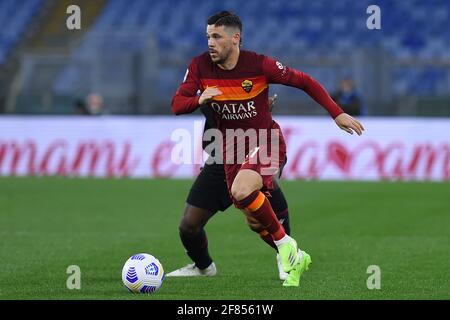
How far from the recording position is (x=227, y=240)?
12.4 m

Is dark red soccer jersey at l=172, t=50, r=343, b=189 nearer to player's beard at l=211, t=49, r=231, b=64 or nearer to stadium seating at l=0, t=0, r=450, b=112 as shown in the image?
player's beard at l=211, t=49, r=231, b=64

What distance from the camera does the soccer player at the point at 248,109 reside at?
8.36 m

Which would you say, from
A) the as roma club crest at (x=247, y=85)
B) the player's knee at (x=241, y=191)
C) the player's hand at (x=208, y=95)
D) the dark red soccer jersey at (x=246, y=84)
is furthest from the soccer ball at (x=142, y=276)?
the as roma club crest at (x=247, y=85)

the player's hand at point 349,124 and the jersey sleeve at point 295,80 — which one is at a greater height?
the jersey sleeve at point 295,80

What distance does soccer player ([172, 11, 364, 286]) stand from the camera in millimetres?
8359

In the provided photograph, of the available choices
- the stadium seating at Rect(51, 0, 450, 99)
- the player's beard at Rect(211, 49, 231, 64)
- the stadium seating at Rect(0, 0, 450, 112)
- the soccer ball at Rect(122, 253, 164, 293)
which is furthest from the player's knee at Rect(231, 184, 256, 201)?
the stadium seating at Rect(51, 0, 450, 99)

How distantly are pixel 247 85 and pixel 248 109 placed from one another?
20 centimetres

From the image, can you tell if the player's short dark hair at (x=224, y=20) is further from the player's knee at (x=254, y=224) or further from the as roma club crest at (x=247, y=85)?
the player's knee at (x=254, y=224)

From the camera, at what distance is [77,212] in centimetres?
1555

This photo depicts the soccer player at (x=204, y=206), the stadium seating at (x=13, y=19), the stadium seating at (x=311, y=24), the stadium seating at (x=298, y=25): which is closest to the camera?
the soccer player at (x=204, y=206)

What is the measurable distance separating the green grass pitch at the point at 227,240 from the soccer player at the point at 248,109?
58cm

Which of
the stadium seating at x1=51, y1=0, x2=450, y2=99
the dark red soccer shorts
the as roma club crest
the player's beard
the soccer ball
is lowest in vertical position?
the soccer ball

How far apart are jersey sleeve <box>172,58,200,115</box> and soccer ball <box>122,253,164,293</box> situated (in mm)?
1218

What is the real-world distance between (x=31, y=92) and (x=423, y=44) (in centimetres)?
1087
